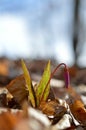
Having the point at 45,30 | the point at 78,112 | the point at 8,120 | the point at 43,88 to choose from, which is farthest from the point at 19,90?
the point at 45,30

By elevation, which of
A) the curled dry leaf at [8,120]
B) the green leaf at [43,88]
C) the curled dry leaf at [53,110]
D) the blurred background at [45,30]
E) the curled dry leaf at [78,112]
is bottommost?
the blurred background at [45,30]

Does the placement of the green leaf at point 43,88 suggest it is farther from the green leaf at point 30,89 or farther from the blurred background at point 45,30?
the blurred background at point 45,30

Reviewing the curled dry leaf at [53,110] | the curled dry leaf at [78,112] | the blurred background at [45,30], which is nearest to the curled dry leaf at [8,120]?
the curled dry leaf at [53,110]

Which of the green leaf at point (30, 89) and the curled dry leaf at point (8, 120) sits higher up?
the curled dry leaf at point (8, 120)

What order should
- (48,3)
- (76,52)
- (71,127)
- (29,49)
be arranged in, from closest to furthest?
(71,127)
(76,52)
(48,3)
(29,49)

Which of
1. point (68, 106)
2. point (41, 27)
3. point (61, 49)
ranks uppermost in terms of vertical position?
point (68, 106)

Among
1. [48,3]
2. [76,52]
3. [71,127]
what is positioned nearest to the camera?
[71,127]

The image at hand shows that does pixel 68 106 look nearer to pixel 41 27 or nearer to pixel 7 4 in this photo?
pixel 7 4

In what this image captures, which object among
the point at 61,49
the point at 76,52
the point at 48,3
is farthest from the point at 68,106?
the point at 61,49
